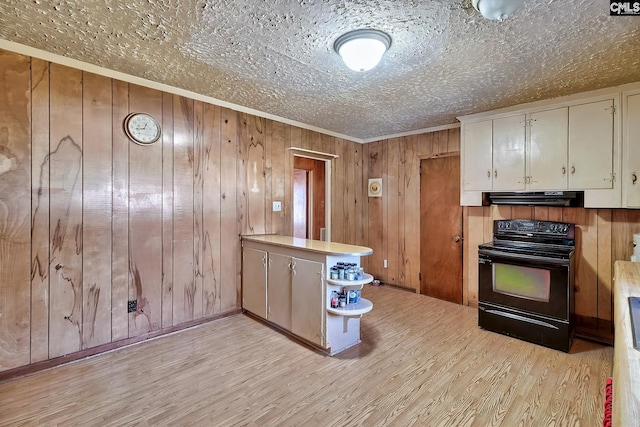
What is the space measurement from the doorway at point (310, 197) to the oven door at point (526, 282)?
2424 mm

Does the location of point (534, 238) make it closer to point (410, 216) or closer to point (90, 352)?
point (410, 216)

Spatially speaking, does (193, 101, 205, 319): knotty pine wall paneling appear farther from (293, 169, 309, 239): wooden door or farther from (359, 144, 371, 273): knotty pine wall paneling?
(359, 144, 371, 273): knotty pine wall paneling

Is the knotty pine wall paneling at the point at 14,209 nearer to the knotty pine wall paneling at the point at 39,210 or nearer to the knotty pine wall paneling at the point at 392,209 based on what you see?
the knotty pine wall paneling at the point at 39,210

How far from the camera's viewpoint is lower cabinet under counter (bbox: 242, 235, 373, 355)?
2.56 metres

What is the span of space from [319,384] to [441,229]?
2868 millimetres

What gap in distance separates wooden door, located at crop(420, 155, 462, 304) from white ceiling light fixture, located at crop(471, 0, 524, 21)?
2.63 metres

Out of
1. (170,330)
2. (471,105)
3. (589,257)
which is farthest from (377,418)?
(471,105)

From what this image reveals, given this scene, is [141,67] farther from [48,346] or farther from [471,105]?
[471,105]

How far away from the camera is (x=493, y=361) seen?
2523 mm

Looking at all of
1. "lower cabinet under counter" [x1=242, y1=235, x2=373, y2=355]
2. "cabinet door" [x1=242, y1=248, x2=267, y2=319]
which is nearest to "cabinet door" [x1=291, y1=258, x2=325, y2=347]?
"lower cabinet under counter" [x1=242, y1=235, x2=373, y2=355]

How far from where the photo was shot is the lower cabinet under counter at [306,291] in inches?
101

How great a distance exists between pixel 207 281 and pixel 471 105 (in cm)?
354

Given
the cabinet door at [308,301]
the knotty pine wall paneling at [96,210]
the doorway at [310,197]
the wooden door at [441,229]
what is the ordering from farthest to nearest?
the doorway at [310,197] → the wooden door at [441,229] → the cabinet door at [308,301] → the knotty pine wall paneling at [96,210]
